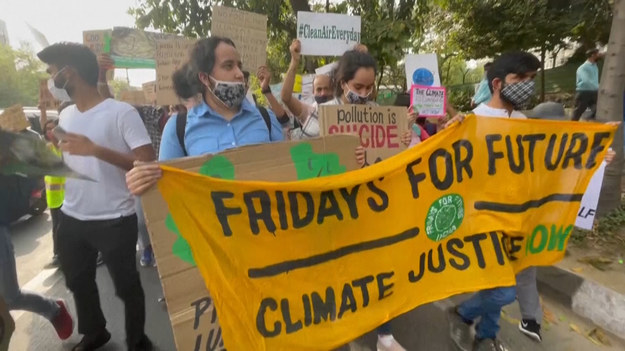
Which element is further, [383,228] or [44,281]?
[44,281]

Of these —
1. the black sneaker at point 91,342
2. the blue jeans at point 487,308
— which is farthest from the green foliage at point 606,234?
the black sneaker at point 91,342

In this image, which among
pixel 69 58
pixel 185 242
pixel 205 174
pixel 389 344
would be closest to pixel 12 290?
pixel 69 58

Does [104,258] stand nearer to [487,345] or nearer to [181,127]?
[181,127]

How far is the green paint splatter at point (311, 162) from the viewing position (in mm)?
1906

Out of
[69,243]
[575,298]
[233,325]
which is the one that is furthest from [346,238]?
[575,298]

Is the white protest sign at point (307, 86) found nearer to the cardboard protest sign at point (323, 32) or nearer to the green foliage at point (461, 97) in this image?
the cardboard protest sign at point (323, 32)

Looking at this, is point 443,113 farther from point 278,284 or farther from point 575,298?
point 278,284

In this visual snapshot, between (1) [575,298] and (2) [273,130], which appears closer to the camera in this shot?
(2) [273,130]

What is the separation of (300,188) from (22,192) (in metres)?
1.55

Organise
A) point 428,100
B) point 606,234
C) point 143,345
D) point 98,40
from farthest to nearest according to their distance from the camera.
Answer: point 98,40 < point 606,234 < point 428,100 < point 143,345

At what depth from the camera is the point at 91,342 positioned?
262cm

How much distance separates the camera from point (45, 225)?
5738mm

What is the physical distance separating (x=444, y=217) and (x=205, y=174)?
120 centimetres

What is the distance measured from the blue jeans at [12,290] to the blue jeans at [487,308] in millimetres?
2599
